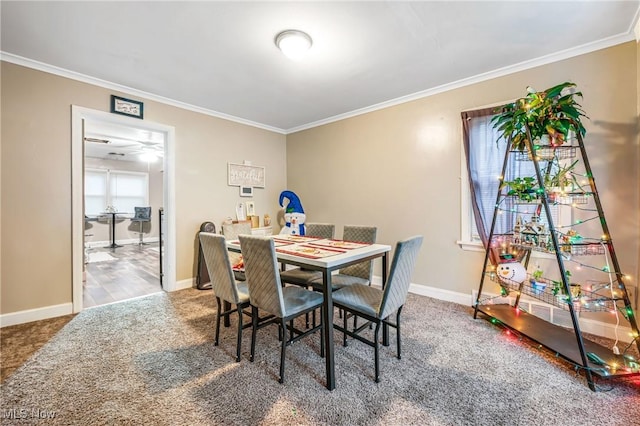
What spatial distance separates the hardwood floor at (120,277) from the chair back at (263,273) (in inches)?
98.9

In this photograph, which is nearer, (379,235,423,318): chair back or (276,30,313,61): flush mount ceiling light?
→ (379,235,423,318): chair back

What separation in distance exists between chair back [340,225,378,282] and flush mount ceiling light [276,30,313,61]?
1.70 m

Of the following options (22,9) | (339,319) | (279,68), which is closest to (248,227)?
(339,319)

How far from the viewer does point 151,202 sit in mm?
8203

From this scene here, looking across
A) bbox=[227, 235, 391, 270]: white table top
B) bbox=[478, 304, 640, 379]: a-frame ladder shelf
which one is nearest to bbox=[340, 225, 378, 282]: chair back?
bbox=[227, 235, 391, 270]: white table top

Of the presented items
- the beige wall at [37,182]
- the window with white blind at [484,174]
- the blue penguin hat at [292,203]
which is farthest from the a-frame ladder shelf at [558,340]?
the beige wall at [37,182]

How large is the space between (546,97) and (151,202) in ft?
30.6

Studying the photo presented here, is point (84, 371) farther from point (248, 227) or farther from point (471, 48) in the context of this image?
point (471, 48)

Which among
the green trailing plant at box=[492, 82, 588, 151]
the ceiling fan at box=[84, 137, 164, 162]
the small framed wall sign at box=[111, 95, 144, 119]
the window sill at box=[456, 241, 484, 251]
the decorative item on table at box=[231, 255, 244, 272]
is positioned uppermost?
the ceiling fan at box=[84, 137, 164, 162]

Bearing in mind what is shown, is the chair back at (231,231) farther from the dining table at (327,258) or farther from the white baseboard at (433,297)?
the white baseboard at (433,297)

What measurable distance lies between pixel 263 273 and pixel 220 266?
490 mm

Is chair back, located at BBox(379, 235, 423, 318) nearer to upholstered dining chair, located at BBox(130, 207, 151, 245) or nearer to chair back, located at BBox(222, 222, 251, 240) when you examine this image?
chair back, located at BBox(222, 222, 251, 240)

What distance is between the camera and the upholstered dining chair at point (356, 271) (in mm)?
2437

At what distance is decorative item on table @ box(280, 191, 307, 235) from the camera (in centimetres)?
423
